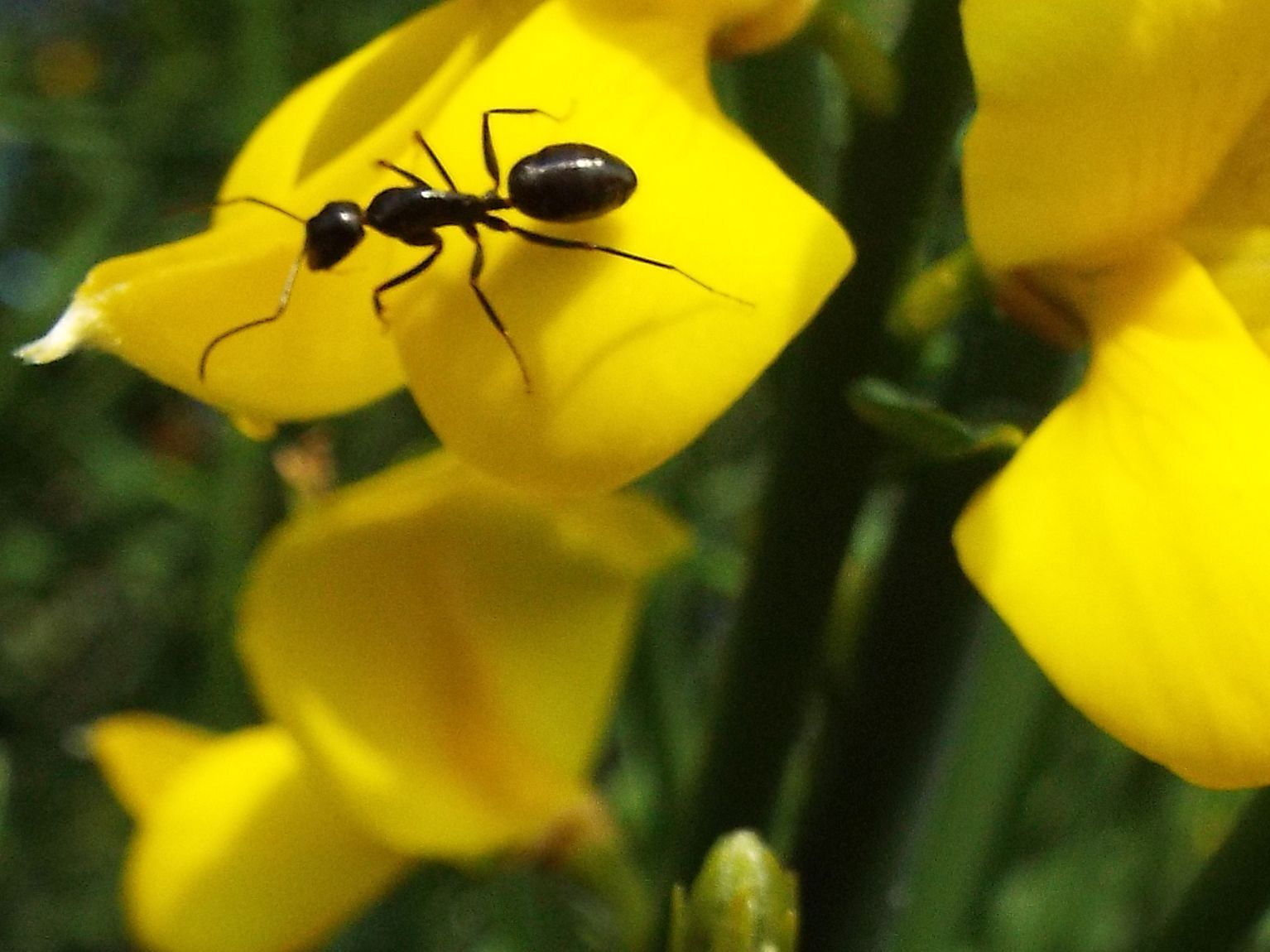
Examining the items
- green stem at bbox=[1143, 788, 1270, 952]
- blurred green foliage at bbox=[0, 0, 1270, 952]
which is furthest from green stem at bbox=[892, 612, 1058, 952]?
green stem at bbox=[1143, 788, 1270, 952]

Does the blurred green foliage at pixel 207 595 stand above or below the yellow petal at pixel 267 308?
below

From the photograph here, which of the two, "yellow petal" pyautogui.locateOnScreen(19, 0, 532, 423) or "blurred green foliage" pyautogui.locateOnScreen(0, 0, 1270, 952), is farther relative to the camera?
"blurred green foliage" pyautogui.locateOnScreen(0, 0, 1270, 952)

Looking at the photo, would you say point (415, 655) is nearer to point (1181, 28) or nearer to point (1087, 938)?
point (1181, 28)

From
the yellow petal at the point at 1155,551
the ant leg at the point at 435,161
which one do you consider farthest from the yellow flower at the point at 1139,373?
the ant leg at the point at 435,161

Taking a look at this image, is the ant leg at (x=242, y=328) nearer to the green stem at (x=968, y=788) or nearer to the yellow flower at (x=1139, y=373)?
the yellow flower at (x=1139, y=373)

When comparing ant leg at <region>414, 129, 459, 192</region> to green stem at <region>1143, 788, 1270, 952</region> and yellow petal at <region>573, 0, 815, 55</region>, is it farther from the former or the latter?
green stem at <region>1143, 788, 1270, 952</region>

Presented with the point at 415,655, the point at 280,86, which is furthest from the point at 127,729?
the point at 280,86
